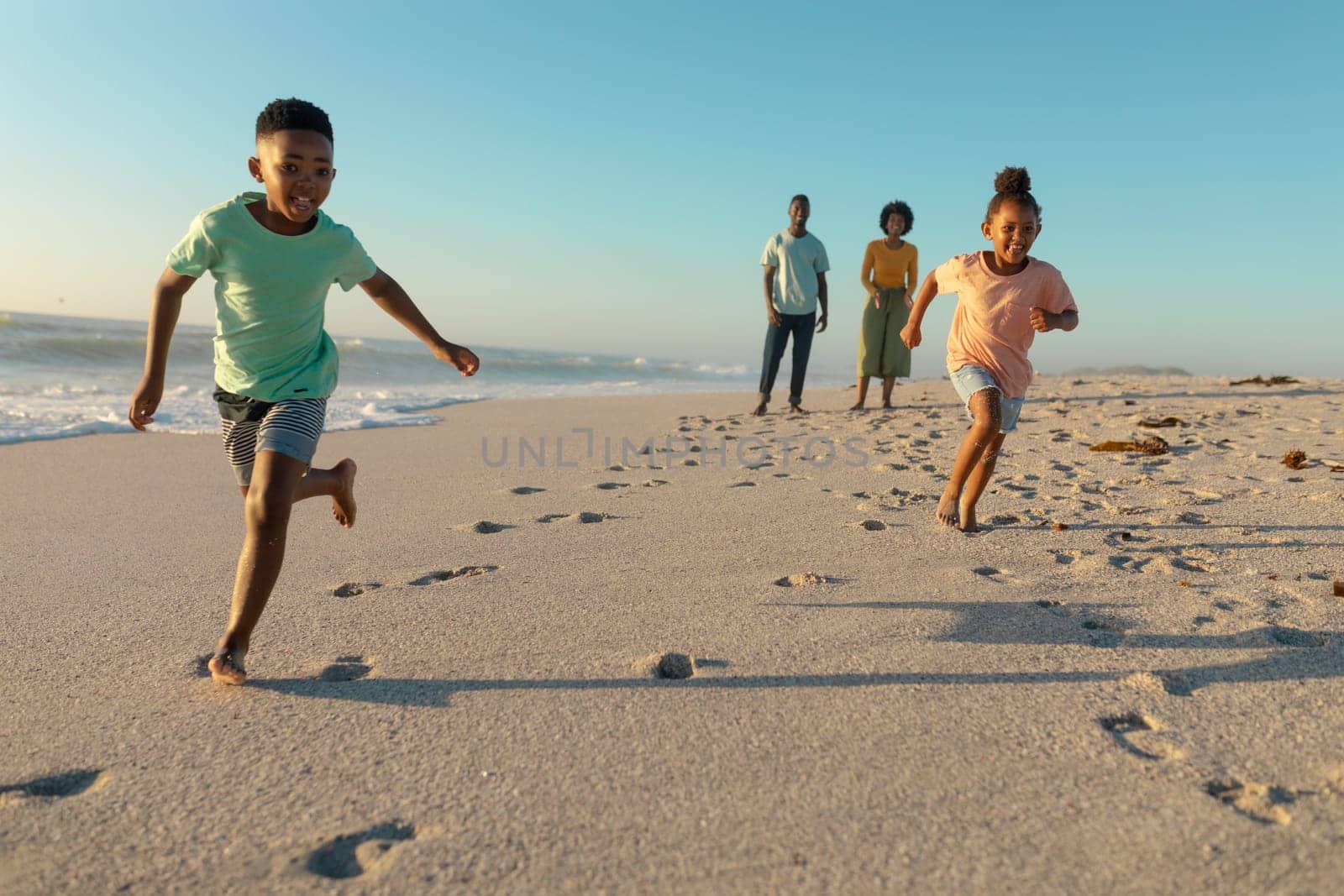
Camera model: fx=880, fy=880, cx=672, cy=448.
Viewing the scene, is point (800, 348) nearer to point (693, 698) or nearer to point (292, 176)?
point (292, 176)

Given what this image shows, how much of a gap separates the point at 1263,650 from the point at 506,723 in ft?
5.67

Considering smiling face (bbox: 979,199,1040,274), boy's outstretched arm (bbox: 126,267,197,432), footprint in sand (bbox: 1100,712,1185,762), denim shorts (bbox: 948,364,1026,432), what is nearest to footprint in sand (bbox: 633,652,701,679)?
footprint in sand (bbox: 1100,712,1185,762)

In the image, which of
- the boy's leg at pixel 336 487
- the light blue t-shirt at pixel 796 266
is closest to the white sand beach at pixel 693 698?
the boy's leg at pixel 336 487

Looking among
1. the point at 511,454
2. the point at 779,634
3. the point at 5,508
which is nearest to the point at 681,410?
the point at 511,454

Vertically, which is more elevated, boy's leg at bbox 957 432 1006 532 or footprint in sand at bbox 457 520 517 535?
boy's leg at bbox 957 432 1006 532

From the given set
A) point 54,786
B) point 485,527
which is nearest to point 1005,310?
point 485,527

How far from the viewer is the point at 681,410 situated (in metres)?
8.47

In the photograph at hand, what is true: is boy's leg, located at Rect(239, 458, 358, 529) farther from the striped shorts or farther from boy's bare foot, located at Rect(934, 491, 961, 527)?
boy's bare foot, located at Rect(934, 491, 961, 527)

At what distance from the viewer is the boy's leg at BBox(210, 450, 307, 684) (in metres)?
2.00

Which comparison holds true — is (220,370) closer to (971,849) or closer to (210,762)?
(210,762)

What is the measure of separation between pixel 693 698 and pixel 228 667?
3.41 ft

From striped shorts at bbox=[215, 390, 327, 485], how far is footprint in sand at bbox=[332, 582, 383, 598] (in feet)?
1.49

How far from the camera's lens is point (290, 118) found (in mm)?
2166

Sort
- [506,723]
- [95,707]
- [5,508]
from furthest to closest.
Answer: [5,508], [95,707], [506,723]
